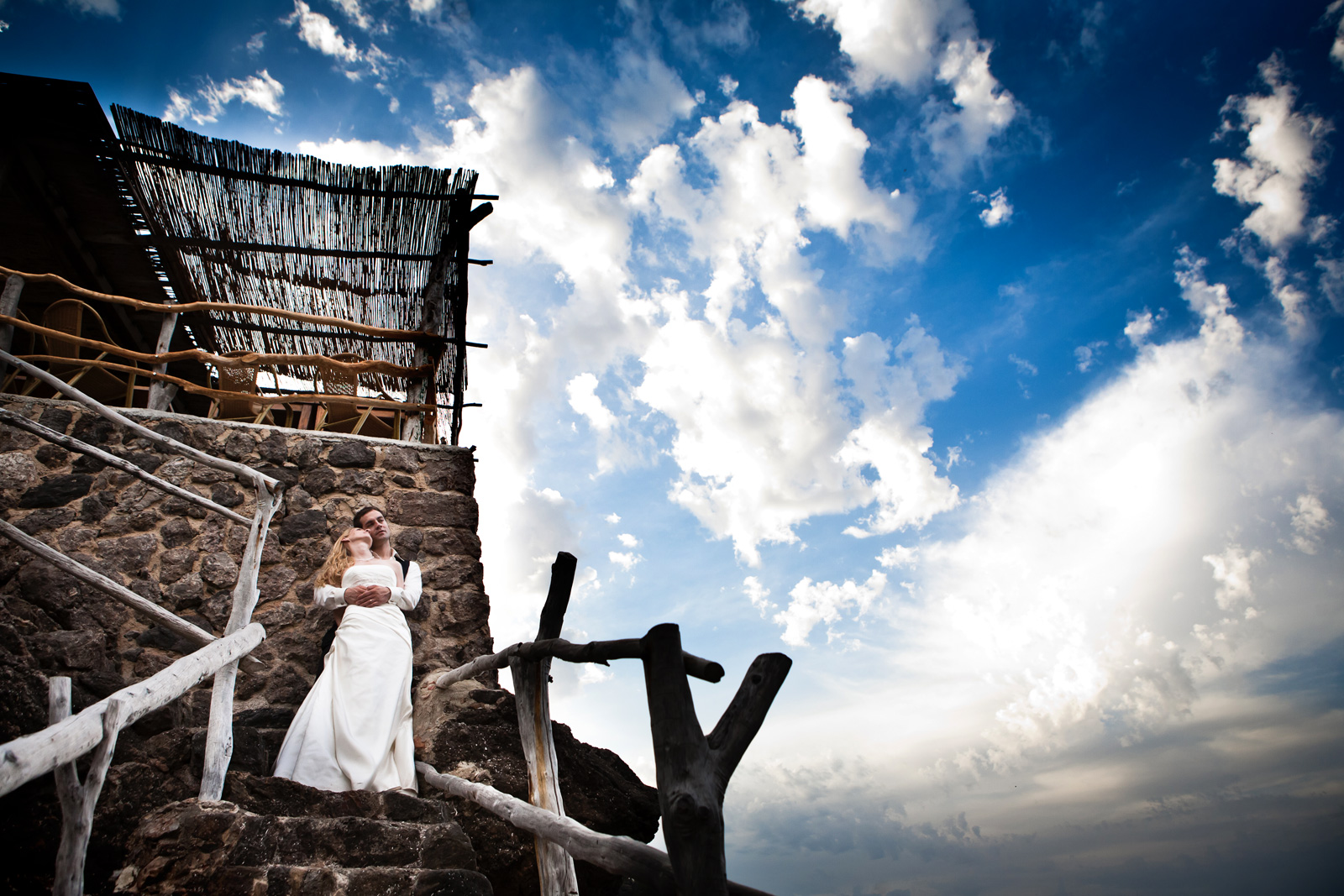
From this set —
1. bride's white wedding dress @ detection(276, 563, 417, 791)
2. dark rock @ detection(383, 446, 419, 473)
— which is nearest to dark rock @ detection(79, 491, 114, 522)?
dark rock @ detection(383, 446, 419, 473)

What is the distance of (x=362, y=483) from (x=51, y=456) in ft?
6.04

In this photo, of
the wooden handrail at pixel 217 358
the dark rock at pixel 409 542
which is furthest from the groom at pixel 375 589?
the wooden handrail at pixel 217 358

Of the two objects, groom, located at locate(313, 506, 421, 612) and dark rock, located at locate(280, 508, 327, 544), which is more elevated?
dark rock, located at locate(280, 508, 327, 544)

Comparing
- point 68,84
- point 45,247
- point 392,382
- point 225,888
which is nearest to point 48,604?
point 225,888

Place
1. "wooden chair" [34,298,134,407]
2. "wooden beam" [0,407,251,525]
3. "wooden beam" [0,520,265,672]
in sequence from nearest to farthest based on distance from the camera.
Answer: "wooden beam" [0,520,265,672] → "wooden beam" [0,407,251,525] → "wooden chair" [34,298,134,407]

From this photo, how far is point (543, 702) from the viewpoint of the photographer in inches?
121

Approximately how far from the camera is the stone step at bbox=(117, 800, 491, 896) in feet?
6.68

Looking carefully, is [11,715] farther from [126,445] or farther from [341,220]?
[341,220]

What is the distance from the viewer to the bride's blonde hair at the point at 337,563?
3781 millimetres

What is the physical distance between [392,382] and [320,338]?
0.96m

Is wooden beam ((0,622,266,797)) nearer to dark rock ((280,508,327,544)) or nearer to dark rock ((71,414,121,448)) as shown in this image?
dark rock ((280,508,327,544))

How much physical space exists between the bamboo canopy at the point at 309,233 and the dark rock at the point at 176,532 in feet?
5.04

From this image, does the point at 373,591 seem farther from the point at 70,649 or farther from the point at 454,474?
the point at 70,649

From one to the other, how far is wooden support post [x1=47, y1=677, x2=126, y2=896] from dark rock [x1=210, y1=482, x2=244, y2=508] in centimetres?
273
